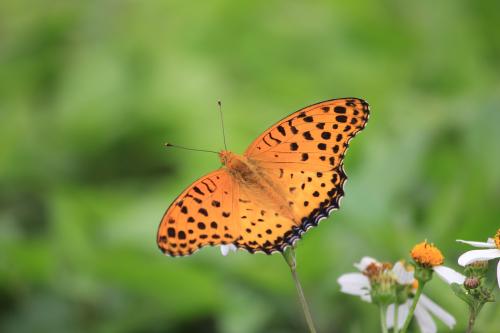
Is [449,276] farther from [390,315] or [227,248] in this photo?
[227,248]

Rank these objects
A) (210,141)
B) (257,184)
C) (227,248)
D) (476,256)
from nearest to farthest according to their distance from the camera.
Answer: (476,256) < (227,248) < (257,184) < (210,141)

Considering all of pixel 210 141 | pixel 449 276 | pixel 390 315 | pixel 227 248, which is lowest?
pixel 390 315

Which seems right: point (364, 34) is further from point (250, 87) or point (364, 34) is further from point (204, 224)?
point (204, 224)

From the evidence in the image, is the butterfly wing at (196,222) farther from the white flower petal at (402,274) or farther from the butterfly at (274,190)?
the white flower petal at (402,274)

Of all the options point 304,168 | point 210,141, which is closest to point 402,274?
point 304,168

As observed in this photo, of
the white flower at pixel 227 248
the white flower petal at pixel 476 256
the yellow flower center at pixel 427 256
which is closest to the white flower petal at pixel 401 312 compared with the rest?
the yellow flower center at pixel 427 256

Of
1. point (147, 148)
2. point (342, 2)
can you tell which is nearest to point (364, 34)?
point (342, 2)

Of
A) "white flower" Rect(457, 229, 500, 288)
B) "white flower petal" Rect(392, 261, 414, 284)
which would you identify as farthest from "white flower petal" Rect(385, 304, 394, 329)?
"white flower" Rect(457, 229, 500, 288)
